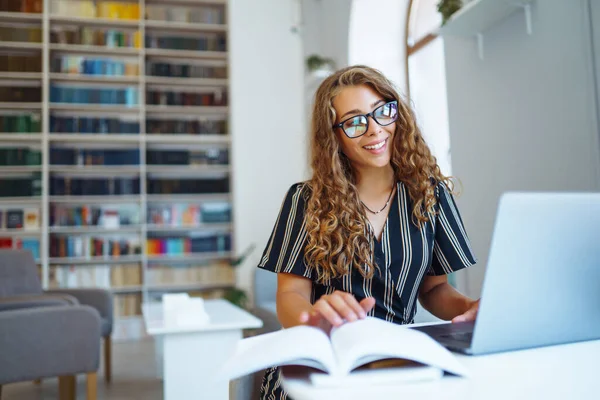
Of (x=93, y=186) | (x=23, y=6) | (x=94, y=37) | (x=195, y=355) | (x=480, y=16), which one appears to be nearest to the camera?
(x=195, y=355)

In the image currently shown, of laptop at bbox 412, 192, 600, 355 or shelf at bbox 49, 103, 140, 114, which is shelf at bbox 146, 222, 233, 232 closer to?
shelf at bbox 49, 103, 140, 114

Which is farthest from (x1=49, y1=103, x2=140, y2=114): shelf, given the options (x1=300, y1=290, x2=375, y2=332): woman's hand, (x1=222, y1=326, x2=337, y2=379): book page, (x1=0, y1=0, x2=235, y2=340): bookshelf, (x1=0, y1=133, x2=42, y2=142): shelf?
(x1=222, y1=326, x2=337, y2=379): book page

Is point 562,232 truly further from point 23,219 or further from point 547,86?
point 23,219

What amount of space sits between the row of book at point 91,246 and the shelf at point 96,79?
1.62 metres

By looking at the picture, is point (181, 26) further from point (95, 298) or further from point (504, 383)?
point (504, 383)

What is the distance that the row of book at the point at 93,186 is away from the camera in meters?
5.40

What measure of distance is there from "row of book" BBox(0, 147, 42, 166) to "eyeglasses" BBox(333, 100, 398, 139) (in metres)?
4.92

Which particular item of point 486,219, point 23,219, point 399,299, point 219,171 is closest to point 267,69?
point 219,171

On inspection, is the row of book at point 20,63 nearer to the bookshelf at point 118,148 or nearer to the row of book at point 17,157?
the bookshelf at point 118,148

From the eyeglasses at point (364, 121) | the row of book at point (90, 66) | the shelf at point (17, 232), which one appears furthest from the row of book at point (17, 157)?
the eyeglasses at point (364, 121)

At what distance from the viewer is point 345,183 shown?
130cm

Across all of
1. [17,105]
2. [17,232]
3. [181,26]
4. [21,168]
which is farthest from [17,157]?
[181,26]

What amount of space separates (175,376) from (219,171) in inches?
142

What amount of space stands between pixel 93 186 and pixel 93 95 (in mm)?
952
